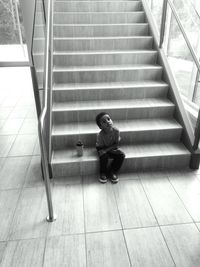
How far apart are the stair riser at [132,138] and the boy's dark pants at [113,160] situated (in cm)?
34

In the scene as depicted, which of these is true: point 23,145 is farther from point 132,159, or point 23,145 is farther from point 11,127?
point 132,159

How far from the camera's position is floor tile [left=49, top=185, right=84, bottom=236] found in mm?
2086

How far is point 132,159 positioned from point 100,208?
0.71m

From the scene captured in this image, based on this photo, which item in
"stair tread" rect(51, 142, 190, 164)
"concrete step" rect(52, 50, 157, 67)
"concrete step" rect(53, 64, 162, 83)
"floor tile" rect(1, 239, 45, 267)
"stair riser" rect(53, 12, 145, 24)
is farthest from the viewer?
"stair riser" rect(53, 12, 145, 24)

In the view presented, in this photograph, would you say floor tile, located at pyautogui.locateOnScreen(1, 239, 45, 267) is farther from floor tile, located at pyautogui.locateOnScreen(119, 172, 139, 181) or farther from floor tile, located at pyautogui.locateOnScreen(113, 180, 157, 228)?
floor tile, located at pyautogui.locateOnScreen(119, 172, 139, 181)

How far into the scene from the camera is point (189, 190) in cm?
253

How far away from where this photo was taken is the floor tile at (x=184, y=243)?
183 cm

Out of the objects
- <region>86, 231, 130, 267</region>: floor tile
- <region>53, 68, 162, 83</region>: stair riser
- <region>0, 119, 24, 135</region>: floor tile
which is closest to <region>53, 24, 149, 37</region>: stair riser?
<region>53, 68, 162, 83</region>: stair riser

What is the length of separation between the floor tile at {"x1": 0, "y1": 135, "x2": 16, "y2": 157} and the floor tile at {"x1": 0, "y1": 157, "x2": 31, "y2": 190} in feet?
0.64

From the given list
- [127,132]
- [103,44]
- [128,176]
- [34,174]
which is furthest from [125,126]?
[103,44]

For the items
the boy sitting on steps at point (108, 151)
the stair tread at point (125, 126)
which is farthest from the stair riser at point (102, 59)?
the boy sitting on steps at point (108, 151)

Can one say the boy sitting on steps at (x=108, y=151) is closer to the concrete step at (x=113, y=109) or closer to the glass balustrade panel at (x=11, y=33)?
the concrete step at (x=113, y=109)

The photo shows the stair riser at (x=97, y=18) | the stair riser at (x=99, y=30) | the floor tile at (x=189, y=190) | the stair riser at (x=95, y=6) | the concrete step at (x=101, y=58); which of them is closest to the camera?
the floor tile at (x=189, y=190)

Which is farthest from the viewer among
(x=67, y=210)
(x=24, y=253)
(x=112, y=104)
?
(x=112, y=104)
